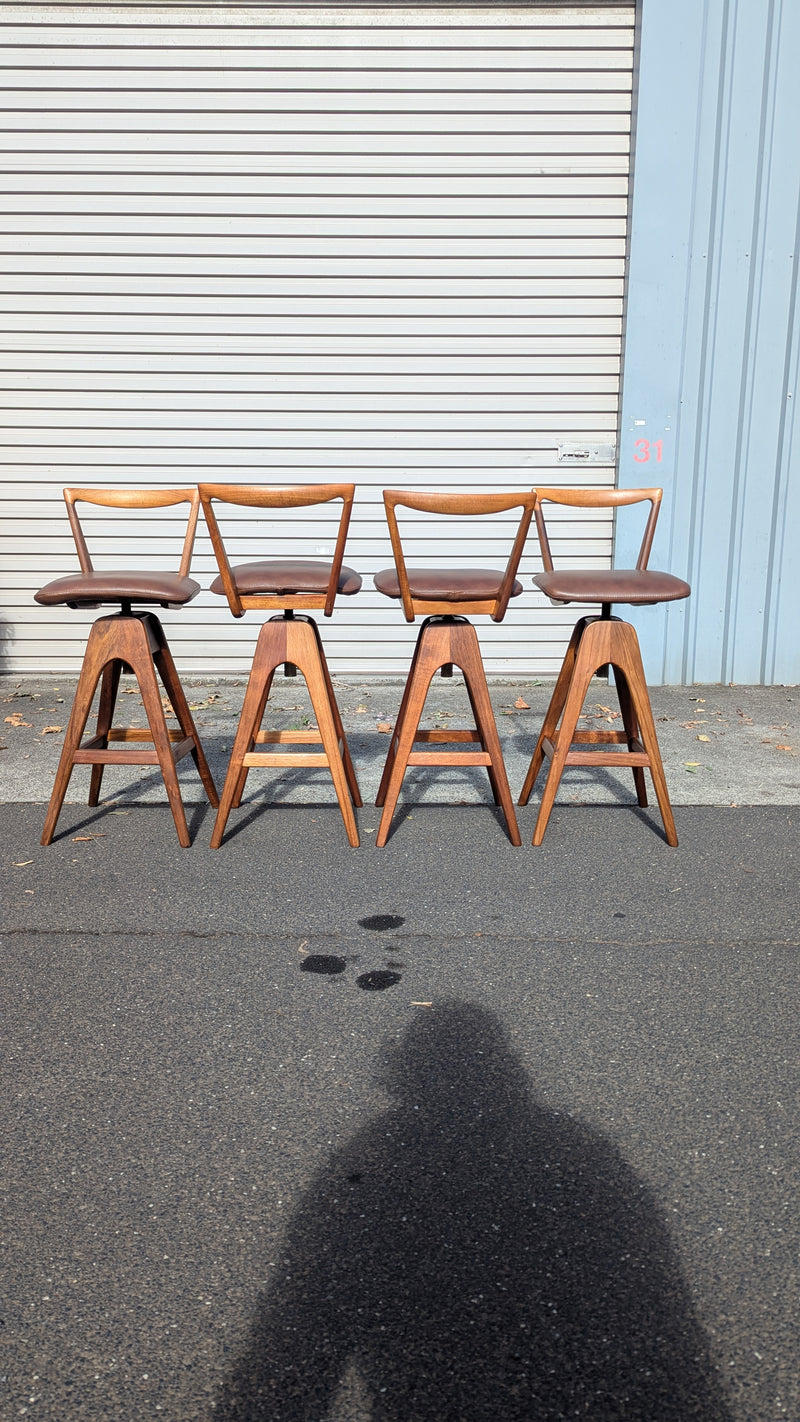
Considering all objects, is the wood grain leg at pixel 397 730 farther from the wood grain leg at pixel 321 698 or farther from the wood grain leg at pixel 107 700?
the wood grain leg at pixel 107 700

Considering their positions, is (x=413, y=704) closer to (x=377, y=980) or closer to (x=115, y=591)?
(x=115, y=591)

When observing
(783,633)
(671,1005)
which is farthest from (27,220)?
(671,1005)

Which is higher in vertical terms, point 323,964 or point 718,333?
point 718,333

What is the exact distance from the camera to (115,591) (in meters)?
3.90

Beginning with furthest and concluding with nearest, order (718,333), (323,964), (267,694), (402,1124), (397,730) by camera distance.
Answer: (718,333)
(397,730)
(267,694)
(323,964)
(402,1124)

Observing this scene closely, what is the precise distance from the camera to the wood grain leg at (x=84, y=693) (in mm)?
4066

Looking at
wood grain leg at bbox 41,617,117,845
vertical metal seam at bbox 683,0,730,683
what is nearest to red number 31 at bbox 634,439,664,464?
vertical metal seam at bbox 683,0,730,683

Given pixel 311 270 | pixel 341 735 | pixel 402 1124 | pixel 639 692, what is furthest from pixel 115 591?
pixel 311 270

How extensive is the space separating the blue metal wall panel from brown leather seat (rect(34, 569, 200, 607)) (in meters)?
3.46

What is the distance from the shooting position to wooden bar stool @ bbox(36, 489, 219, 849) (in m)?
3.93

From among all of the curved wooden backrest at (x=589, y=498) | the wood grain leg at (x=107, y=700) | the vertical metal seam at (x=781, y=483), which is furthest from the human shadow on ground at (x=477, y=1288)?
the vertical metal seam at (x=781, y=483)

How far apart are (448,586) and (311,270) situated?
3.47 meters

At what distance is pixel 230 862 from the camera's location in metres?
4.00

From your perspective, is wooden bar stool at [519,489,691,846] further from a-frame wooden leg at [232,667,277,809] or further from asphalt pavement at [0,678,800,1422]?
a-frame wooden leg at [232,667,277,809]
